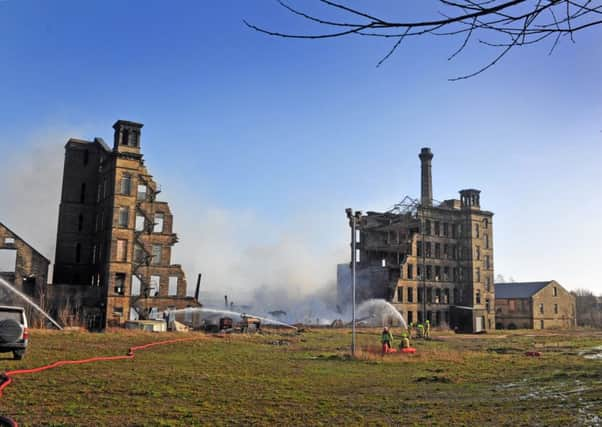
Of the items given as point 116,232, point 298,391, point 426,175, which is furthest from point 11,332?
point 426,175

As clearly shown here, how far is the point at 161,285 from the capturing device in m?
55.5

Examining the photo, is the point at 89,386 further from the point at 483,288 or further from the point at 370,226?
the point at 483,288

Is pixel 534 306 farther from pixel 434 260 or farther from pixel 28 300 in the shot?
pixel 28 300

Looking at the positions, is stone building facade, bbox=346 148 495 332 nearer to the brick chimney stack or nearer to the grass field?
the brick chimney stack

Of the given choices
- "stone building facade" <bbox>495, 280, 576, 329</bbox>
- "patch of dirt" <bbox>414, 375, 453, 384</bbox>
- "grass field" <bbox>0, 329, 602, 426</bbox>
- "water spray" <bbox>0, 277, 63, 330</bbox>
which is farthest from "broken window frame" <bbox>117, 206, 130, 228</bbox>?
"stone building facade" <bbox>495, 280, 576, 329</bbox>

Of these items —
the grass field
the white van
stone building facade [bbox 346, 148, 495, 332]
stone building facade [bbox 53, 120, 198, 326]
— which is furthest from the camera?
stone building facade [bbox 346, 148, 495, 332]

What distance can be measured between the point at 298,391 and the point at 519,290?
7679cm

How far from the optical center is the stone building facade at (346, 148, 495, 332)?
2793 inches

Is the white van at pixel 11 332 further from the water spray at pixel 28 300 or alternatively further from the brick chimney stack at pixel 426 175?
the brick chimney stack at pixel 426 175

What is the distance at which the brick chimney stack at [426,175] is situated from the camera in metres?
79.1

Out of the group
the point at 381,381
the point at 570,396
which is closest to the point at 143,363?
the point at 381,381

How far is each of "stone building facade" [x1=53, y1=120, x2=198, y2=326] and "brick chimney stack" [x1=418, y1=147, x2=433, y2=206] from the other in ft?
125

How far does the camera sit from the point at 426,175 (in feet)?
263

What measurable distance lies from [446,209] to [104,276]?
45.7 metres
